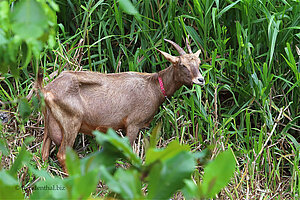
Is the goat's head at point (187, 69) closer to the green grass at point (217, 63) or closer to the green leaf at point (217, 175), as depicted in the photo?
the green grass at point (217, 63)

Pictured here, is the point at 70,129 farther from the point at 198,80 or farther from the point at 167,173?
the point at 167,173

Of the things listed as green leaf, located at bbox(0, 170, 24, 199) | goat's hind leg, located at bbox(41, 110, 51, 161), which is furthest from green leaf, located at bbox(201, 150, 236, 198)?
goat's hind leg, located at bbox(41, 110, 51, 161)

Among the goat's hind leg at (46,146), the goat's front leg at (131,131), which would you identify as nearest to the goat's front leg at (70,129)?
the goat's hind leg at (46,146)

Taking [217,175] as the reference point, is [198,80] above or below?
below

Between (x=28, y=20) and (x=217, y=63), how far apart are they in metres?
4.40

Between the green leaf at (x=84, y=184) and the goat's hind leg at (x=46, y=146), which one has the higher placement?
the green leaf at (x=84, y=184)

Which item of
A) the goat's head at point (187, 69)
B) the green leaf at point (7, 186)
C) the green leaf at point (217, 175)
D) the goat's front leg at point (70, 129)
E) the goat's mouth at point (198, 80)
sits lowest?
the goat's front leg at point (70, 129)

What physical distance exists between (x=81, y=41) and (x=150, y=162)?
4007mm

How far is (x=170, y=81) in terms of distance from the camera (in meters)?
4.66

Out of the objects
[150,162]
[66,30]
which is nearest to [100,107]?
[66,30]

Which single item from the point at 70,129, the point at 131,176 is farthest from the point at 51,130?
the point at 131,176

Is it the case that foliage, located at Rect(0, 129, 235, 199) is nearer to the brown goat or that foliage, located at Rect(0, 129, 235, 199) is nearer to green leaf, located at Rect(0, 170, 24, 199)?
green leaf, located at Rect(0, 170, 24, 199)

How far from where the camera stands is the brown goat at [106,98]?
14.5 ft

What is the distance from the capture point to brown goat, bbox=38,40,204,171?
4406 millimetres
